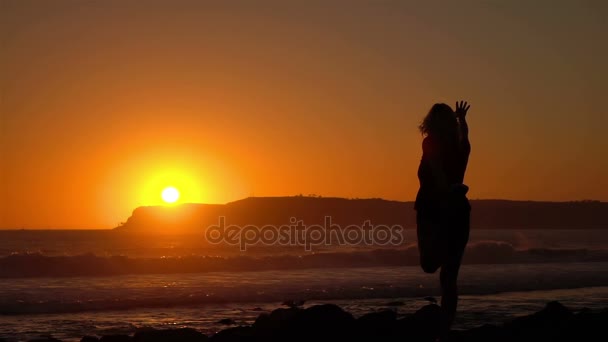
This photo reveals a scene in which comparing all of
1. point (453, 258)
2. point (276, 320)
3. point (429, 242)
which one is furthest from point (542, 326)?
point (429, 242)

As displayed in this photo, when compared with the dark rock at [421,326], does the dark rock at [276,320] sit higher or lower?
higher

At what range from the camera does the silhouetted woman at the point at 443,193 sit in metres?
6.02

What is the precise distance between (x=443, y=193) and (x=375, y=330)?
3.99m

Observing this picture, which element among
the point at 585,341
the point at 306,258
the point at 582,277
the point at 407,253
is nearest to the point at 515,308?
the point at 585,341

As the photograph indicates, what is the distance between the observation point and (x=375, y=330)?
31.3 feet

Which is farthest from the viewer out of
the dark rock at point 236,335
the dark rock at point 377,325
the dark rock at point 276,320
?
the dark rock at point 276,320

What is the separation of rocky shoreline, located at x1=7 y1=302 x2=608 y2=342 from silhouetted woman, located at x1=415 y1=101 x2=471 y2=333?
2.89 m

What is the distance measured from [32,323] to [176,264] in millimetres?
18561

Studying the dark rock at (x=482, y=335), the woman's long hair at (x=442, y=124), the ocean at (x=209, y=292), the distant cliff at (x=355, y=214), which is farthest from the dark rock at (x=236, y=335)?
the distant cliff at (x=355, y=214)

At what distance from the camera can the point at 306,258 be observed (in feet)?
123

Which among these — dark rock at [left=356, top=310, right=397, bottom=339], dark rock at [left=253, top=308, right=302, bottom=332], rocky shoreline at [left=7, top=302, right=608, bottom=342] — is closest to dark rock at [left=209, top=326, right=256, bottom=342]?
rocky shoreline at [left=7, top=302, right=608, bottom=342]

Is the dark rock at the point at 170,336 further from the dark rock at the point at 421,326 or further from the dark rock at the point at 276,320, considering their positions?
the dark rock at the point at 421,326

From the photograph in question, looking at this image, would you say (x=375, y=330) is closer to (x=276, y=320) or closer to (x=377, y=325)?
(x=377, y=325)

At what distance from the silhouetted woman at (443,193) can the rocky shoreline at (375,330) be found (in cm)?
289
